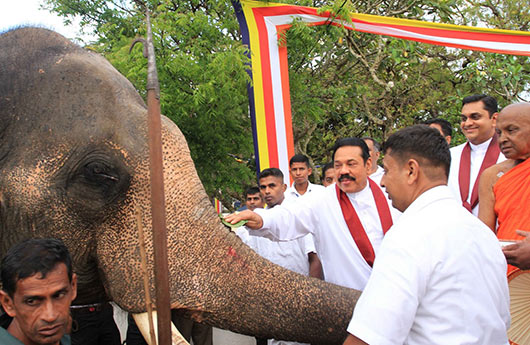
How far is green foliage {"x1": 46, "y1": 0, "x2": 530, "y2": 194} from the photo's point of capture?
7066mm

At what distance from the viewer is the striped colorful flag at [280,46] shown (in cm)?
774

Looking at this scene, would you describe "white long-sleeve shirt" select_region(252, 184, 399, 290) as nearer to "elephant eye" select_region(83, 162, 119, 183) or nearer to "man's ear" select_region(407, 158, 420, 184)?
"elephant eye" select_region(83, 162, 119, 183)

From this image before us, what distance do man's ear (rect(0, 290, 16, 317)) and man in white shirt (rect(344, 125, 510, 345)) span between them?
4.05 feet

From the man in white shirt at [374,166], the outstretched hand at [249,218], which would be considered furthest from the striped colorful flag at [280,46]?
the outstretched hand at [249,218]

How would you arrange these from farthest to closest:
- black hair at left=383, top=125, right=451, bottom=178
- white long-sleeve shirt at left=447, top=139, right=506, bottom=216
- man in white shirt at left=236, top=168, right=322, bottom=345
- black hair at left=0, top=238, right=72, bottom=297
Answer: man in white shirt at left=236, top=168, right=322, bottom=345, white long-sleeve shirt at left=447, top=139, right=506, bottom=216, black hair at left=383, top=125, right=451, bottom=178, black hair at left=0, top=238, right=72, bottom=297

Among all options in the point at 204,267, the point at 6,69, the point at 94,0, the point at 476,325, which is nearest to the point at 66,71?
the point at 6,69

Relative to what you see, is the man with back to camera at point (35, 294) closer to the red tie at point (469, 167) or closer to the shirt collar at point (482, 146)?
the red tie at point (469, 167)

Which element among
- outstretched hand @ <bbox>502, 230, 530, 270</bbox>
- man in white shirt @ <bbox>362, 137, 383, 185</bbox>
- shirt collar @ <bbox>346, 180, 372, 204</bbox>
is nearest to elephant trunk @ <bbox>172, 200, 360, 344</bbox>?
outstretched hand @ <bbox>502, 230, 530, 270</bbox>

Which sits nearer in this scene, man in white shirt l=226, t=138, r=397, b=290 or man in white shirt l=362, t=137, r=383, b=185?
man in white shirt l=226, t=138, r=397, b=290

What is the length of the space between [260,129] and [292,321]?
18.1 ft

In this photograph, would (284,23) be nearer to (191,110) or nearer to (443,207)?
(191,110)

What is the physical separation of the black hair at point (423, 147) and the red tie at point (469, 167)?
2.29 m

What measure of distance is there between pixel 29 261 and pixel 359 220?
254 cm

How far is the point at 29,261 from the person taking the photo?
78.0 inches
